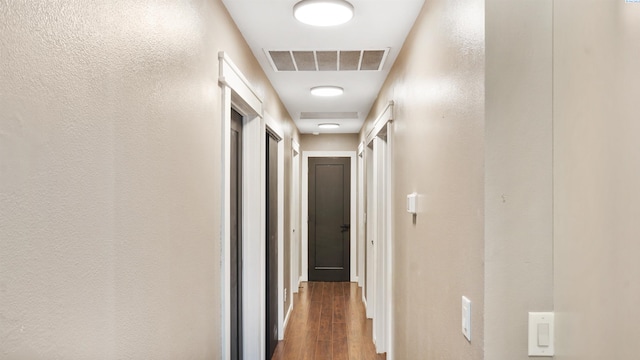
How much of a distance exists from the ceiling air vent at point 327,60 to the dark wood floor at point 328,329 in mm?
2451

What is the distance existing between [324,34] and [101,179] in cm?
179

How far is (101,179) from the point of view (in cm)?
97

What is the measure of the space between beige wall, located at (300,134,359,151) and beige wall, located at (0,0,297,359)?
5.35 meters

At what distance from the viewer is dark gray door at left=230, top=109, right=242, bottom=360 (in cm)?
281

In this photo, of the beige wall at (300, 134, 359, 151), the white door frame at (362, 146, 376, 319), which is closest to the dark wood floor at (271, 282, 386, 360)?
the white door frame at (362, 146, 376, 319)

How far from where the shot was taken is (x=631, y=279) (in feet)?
3.01

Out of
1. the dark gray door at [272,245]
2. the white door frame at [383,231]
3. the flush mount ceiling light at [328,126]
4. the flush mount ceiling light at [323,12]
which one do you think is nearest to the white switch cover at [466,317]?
the flush mount ceiling light at [323,12]

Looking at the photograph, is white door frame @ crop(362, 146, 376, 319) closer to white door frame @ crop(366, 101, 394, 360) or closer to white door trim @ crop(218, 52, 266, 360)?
white door frame @ crop(366, 101, 394, 360)

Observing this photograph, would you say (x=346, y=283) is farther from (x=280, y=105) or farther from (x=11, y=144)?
(x=11, y=144)

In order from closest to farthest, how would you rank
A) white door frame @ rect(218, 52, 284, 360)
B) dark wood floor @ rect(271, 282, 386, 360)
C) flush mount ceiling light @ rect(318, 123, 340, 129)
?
white door frame @ rect(218, 52, 284, 360), dark wood floor @ rect(271, 282, 386, 360), flush mount ceiling light @ rect(318, 123, 340, 129)

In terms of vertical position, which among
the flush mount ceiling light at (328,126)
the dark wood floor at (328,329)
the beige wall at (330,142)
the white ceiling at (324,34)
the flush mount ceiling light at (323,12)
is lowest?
the dark wood floor at (328,329)

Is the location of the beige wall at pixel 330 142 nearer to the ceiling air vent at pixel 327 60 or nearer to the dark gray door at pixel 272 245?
the dark gray door at pixel 272 245

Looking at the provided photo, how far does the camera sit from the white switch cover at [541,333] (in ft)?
3.97

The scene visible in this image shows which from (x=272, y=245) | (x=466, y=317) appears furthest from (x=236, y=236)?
(x=466, y=317)
